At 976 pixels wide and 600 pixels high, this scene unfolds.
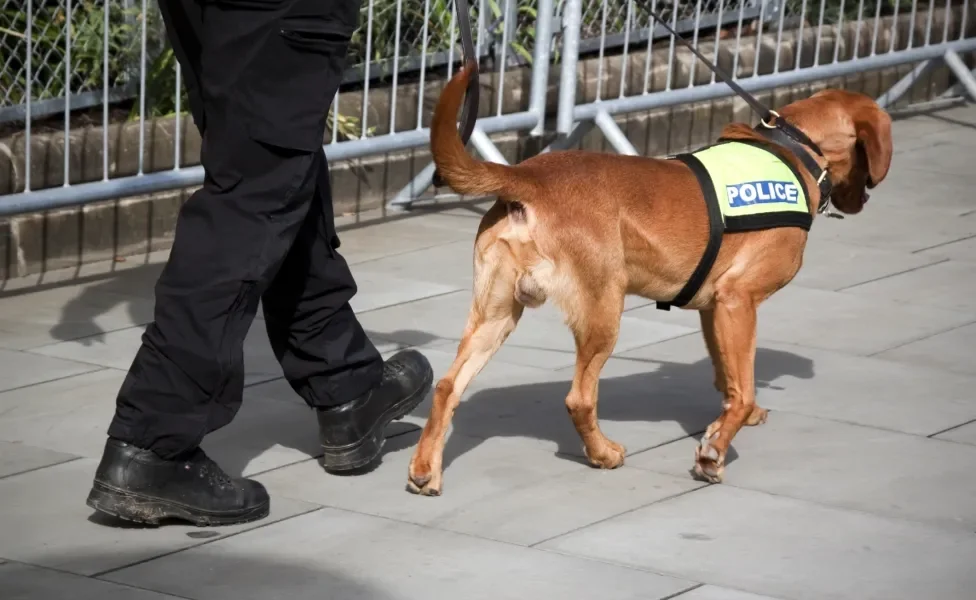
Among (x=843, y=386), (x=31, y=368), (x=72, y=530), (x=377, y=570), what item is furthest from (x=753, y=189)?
(x=31, y=368)

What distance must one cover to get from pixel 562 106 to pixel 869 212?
172 centimetres

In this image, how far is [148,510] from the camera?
13.4 ft

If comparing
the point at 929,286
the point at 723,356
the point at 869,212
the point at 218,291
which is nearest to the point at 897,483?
the point at 723,356

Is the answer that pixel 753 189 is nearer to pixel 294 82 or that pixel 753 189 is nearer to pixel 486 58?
pixel 294 82

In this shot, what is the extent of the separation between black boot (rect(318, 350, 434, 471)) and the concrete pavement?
0.07 m

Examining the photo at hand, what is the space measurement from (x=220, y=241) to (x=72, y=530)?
842mm

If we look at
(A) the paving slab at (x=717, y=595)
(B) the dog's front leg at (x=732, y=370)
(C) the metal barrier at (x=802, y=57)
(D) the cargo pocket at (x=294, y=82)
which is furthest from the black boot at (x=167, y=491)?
(C) the metal barrier at (x=802, y=57)

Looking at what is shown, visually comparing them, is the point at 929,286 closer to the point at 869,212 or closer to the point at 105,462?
the point at 869,212

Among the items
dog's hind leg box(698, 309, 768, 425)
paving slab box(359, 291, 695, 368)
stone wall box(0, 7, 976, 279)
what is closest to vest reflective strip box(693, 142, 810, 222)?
dog's hind leg box(698, 309, 768, 425)

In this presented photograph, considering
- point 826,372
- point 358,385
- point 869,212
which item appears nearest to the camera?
point 358,385

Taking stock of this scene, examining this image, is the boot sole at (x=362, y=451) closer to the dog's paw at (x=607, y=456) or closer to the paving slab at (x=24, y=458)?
the dog's paw at (x=607, y=456)

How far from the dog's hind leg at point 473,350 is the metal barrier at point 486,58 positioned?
1459 millimetres

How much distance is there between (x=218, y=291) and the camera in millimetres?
4027

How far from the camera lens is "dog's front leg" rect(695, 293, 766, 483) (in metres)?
4.56
